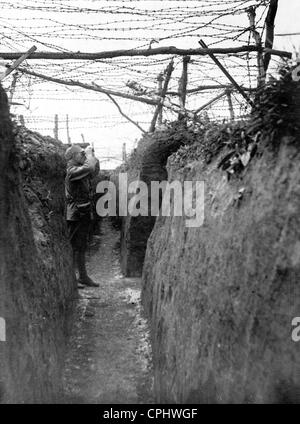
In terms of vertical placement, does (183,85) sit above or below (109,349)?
above

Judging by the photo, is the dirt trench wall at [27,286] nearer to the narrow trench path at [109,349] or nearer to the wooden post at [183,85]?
the narrow trench path at [109,349]

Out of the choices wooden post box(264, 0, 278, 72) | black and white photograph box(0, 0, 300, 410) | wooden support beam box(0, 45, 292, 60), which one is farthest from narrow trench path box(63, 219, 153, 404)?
wooden post box(264, 0, 278, 72)

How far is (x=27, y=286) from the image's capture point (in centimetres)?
365

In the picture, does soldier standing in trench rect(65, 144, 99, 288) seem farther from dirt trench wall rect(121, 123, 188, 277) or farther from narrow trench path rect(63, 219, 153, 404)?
dirt trench wall rect(121, 123, 188, 277)

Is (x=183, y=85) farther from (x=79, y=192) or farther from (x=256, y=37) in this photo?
(x=79, y=192)

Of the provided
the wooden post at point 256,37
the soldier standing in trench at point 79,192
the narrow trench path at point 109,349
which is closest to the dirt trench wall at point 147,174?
the narrow trench path at point 109,349

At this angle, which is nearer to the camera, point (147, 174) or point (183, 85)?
point (147, 174)

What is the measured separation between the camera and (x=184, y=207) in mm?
4938

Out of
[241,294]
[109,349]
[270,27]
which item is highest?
[270,27]

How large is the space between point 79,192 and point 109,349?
3.51 meters

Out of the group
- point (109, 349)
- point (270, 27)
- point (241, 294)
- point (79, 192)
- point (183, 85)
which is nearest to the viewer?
point (241, 294)

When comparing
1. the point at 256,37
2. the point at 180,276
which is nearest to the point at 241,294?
the point at 180,276

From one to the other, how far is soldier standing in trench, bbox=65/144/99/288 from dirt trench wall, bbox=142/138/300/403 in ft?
14.1

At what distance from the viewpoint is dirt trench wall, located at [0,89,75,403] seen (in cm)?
302
